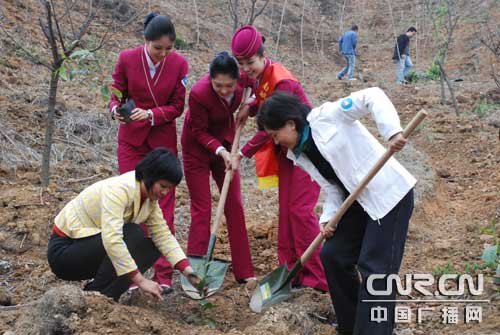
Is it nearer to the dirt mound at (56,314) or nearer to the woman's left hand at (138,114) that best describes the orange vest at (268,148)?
the woman's left hand at (138,114)

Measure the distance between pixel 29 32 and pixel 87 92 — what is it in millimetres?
1859

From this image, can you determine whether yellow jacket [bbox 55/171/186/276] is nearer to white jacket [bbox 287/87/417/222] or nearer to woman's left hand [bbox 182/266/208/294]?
woman's left hand [bbox 182/266/208/294]

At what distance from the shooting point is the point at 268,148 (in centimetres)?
387

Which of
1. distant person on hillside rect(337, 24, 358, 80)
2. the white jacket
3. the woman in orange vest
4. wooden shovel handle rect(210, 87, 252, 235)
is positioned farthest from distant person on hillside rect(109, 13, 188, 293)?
distant person on hillside rect(337, 24, 358, 80)

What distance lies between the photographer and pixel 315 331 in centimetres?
333

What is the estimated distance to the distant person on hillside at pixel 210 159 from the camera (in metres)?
3.84

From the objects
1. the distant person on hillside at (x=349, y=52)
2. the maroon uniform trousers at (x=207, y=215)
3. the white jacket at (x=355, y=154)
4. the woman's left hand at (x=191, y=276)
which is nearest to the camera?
the white jacket at (x=355, y=154)

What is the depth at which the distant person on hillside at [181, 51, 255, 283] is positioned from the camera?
3842mm

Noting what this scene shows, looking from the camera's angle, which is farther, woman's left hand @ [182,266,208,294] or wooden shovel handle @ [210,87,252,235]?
wooden shovel handle @ [210,87,252,235]

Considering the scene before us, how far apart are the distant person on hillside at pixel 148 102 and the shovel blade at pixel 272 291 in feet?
1.86

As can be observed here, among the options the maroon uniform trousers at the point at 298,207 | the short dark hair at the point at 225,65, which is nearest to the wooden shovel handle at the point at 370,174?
the maroon uniform trousers at the point at 298,207

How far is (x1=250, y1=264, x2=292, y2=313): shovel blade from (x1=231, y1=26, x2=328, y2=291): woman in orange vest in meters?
0.22

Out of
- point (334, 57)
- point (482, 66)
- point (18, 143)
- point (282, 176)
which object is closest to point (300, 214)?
point (282, 176)

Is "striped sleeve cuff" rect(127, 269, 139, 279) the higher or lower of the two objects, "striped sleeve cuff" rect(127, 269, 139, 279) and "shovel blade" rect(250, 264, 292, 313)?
the higher
